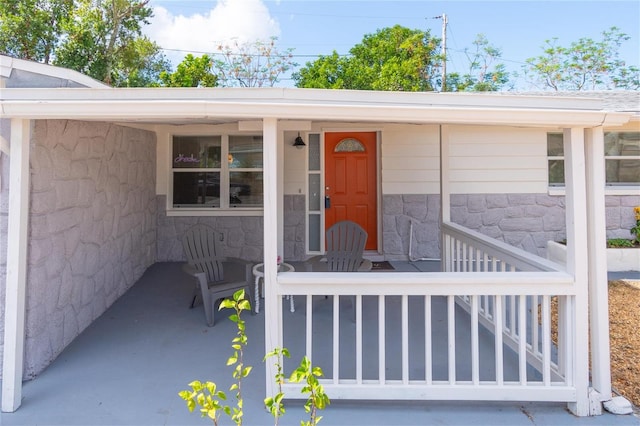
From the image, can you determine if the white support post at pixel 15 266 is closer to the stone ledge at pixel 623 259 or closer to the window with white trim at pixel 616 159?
the stone ledge at pixel 623 259

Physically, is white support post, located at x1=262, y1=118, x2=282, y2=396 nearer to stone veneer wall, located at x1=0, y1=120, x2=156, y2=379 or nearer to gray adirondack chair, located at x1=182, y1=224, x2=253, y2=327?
gray adirondack chair, located at x1=182, y1=224, x2=253, y2=327

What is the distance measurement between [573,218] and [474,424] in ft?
4.57

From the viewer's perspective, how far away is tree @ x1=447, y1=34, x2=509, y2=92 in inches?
717

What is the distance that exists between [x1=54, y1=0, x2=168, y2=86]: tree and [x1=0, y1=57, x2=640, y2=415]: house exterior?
363 inches

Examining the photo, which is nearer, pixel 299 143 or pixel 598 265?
pixel 598 265

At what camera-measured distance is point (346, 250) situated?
4.22 m

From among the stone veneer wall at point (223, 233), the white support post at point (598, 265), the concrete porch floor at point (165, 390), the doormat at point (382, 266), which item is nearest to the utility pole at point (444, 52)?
the doormat at point (382, 266)

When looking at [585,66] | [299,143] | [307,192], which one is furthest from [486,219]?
[585,66]

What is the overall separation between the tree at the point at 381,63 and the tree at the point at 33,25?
909cm

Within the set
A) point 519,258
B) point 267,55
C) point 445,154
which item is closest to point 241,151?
point 445,154

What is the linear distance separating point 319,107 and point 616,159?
638 centimetres

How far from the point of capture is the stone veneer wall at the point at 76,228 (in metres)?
2.74

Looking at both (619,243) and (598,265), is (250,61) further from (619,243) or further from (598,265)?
(598,265)

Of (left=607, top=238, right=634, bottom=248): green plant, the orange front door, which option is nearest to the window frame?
the orange front door
